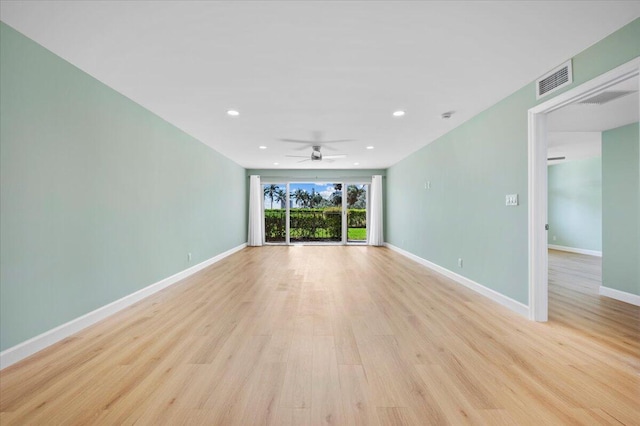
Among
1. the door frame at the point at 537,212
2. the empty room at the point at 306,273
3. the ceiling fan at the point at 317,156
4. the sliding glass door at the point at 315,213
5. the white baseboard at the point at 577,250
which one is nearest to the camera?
the empty room at the point at 306,273

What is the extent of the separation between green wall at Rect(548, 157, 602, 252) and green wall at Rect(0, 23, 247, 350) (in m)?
9.19

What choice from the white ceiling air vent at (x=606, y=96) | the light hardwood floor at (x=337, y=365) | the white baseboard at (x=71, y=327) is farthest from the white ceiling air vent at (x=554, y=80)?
the white baseboard at (x=71, y=327)

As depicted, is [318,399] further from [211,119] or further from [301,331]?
[211,119]

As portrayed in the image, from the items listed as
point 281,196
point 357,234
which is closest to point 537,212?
point 357,234

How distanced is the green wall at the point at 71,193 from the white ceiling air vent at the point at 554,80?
4.25 m

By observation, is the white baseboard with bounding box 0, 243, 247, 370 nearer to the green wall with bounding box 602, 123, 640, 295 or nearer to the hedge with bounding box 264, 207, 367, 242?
the hedge with bounding box 264, 207, 367, 242

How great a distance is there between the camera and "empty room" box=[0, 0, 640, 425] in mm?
1622

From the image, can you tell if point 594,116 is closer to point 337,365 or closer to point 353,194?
point 337,365

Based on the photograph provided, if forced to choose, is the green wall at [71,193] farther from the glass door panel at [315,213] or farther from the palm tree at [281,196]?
the glass door panel at [315,213]

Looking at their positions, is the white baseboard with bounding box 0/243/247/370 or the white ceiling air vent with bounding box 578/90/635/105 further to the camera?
the white ceiling air vent with bounding box 578/90/635/105

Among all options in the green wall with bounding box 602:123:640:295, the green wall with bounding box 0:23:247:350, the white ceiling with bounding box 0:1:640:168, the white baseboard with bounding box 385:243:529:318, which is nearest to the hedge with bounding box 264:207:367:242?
the white baseboard with bounding box 385:243:529:318

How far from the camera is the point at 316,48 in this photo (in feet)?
7.15

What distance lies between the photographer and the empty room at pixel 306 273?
1.62m

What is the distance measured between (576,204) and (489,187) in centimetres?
585
